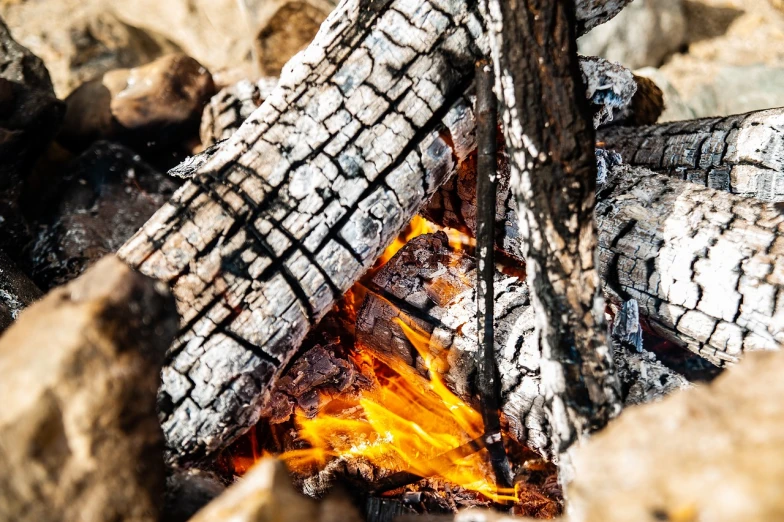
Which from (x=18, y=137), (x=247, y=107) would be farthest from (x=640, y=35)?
(x=18, y=137)

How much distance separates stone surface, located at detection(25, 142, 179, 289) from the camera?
115 inches

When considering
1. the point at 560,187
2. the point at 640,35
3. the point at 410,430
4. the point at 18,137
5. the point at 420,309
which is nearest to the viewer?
the point at 560,187

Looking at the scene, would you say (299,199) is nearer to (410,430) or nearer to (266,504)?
(266,504)

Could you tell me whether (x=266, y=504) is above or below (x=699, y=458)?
above

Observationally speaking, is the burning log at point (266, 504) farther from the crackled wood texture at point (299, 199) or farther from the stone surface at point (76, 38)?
the stone surface at point (76, 38)

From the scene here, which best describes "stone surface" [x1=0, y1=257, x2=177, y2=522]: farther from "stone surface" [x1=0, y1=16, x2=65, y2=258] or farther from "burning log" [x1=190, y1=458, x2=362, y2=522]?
"stone surface" [x1=0, y1=16, x2=65, y2=258]

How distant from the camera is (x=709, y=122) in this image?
2.76 m

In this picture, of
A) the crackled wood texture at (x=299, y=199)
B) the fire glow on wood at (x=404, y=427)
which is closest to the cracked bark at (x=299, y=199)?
the crackled wood texture at (x=299, y=199)

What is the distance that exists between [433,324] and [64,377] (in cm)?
139

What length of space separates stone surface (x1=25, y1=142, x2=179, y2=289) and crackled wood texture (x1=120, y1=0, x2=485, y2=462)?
1623 mm

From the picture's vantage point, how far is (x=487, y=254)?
1776mm

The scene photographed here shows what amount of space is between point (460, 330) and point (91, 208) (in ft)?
8.57

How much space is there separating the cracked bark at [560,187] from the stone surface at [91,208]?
2.62 meters

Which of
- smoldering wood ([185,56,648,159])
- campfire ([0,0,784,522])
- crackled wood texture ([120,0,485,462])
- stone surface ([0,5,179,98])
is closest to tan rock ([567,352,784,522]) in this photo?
campfire ([0,0,784,522])
